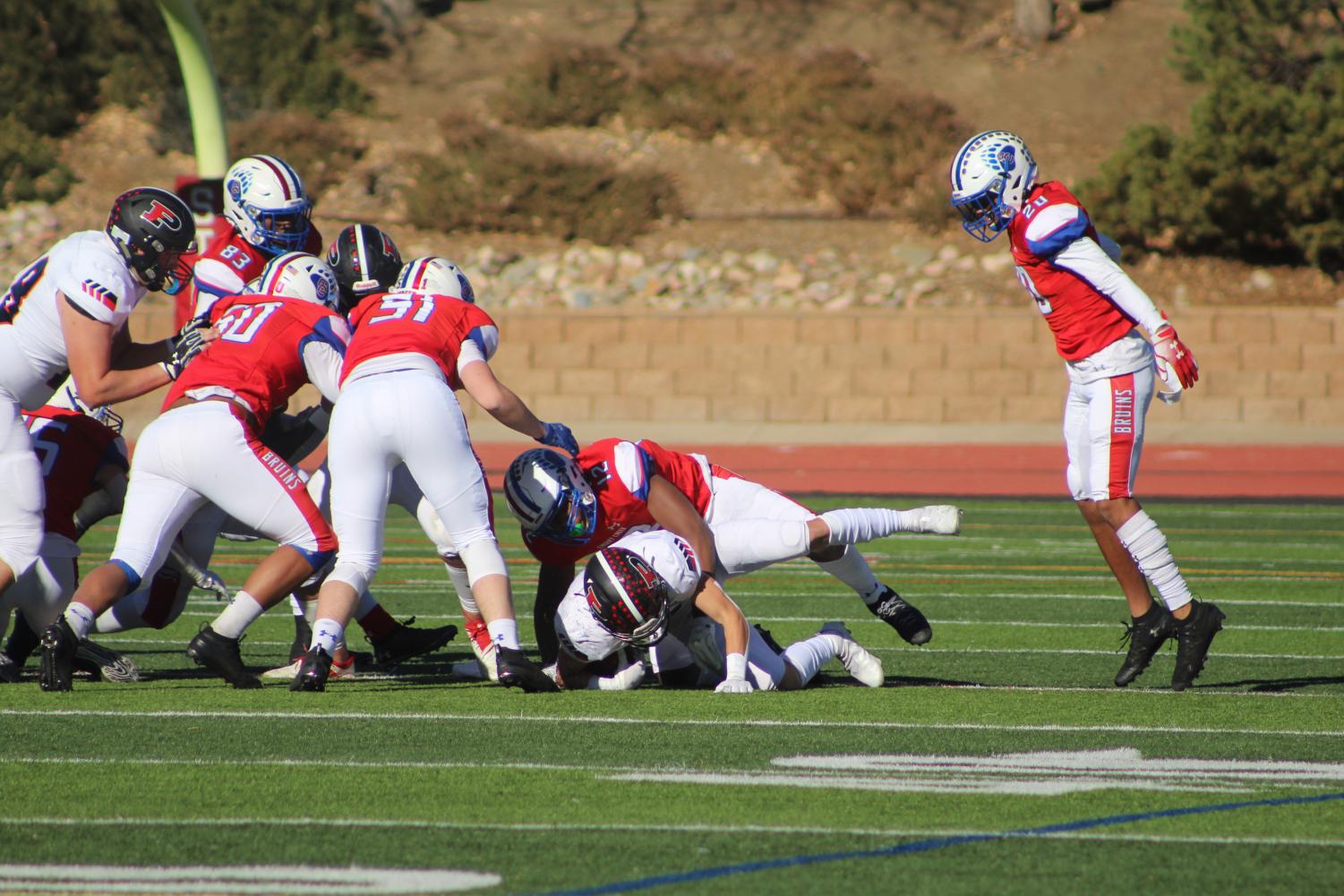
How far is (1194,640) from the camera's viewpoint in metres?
6.54

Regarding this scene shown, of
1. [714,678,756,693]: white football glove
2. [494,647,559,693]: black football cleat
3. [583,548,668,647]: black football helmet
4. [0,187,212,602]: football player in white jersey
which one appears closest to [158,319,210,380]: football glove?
[0,187,212,602]: football player in white jersey

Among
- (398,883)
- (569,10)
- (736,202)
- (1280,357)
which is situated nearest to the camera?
(398,883)

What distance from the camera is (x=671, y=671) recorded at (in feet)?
22.3

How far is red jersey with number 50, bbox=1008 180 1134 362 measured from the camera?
6.69m

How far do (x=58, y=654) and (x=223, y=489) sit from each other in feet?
2.53

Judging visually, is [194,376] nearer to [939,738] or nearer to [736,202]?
[939,738]

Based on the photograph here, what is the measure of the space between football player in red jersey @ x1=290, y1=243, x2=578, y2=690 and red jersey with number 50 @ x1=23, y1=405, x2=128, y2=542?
107 cm

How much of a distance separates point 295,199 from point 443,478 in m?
1.71

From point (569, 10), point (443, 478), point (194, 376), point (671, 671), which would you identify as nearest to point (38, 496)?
point (194, 376)

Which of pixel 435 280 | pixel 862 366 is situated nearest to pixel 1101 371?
pixel 435 280

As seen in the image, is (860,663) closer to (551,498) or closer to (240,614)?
(551,498)

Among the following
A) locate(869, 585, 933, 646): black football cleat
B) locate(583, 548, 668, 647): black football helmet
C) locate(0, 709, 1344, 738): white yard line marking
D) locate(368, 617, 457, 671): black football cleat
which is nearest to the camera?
locate(0, 709, 1344, 738): white yard line marking

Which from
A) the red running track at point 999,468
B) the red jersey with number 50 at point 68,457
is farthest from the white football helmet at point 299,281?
the red running track at point 999,468

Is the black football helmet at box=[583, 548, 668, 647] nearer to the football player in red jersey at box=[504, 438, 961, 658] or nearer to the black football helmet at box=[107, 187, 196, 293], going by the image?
the football player in red jersey at box=[504, 438, 961, 658]
